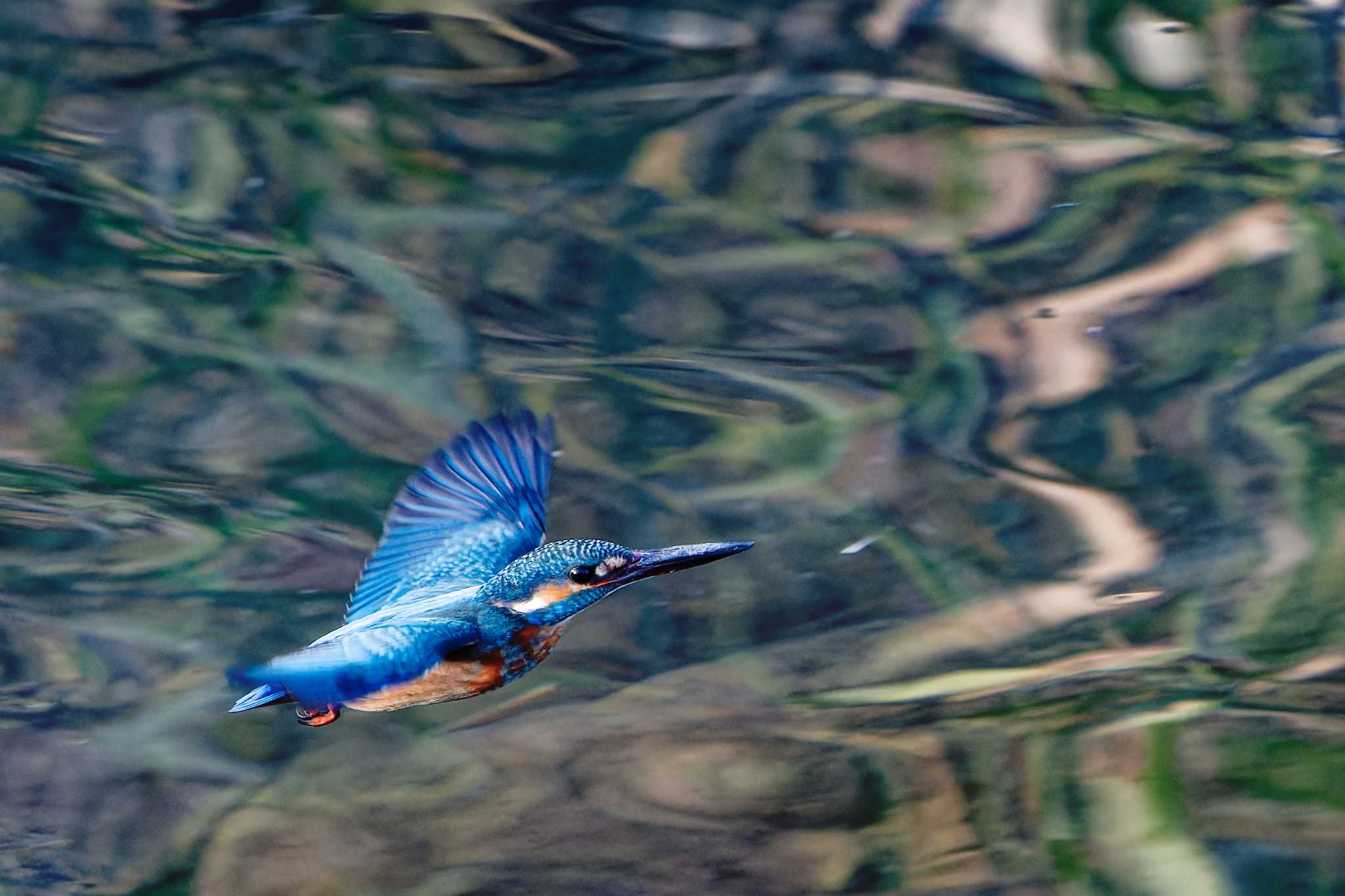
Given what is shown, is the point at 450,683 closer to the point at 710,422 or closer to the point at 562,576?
the point at 562,576

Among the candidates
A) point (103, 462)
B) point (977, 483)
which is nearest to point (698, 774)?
point (977, 483)

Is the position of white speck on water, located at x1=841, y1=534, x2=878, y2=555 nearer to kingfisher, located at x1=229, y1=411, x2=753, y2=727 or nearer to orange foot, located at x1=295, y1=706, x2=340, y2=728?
kingfisher, located at x1=229, y1=411, x2=753, y2=727

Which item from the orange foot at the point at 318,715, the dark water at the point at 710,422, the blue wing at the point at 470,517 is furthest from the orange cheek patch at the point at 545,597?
the dark water at the point at 710,422

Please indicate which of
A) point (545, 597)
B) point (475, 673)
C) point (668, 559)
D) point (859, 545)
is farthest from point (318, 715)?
point (859, 545)

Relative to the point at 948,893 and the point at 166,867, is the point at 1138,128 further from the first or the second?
the point at 166,867

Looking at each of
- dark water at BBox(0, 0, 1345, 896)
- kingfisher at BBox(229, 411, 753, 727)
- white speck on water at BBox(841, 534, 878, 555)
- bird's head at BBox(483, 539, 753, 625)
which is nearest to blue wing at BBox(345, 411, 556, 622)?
kingfisher at BBox(229, 411, 753, 727)
